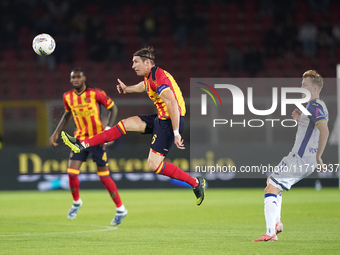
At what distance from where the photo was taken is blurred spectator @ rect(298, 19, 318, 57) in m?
18.4

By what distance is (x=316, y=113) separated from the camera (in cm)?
590

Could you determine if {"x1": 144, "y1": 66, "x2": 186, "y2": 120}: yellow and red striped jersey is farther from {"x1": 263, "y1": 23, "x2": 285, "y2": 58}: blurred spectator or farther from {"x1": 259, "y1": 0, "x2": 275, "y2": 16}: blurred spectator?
{"x1": 259, "y1": 0, "x2": 275, "y2": 16}: blurred spectator

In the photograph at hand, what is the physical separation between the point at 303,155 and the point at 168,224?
2.90 m

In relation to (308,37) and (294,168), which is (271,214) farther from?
(308,37)

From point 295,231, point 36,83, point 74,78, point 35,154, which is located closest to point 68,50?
point 36,83

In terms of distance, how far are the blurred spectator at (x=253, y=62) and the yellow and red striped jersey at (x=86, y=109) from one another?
9.62m

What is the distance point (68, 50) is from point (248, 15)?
6.34 m

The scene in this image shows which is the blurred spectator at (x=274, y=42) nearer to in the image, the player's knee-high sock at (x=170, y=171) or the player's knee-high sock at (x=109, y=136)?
the player's knee-high sock at (x=170, y=171)

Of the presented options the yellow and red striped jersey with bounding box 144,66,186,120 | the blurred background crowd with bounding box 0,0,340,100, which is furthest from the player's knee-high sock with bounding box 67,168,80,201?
the blurred background crowd with bounding box 0,0,340,100

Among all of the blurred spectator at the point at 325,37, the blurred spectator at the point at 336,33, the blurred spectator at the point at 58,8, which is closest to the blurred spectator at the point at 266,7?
the blurred spectator at the point at 325,37

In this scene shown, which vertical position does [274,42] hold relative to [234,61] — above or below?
above

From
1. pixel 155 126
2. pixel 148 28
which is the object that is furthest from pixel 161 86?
pixel 148 28

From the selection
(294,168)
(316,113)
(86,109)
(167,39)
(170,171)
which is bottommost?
(170,171)

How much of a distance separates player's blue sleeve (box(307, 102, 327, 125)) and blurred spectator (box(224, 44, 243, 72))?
39.5 ft
